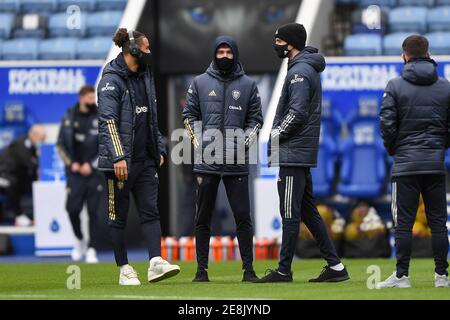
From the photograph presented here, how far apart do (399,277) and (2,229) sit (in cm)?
904

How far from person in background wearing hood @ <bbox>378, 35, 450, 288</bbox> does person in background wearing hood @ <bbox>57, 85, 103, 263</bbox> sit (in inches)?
→ 282

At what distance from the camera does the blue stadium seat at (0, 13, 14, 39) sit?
2067 centimetres

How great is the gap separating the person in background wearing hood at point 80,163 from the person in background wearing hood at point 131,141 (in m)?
5.87

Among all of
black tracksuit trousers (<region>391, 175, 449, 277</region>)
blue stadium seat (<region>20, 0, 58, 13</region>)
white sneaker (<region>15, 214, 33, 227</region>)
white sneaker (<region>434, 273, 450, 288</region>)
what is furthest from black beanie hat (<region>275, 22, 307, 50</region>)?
blue stadium seat (<region>20, 0, 58, 13</region>)

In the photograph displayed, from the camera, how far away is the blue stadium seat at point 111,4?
2053 cm

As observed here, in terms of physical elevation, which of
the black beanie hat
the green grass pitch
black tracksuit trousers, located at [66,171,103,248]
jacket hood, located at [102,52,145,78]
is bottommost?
the green grass pitch

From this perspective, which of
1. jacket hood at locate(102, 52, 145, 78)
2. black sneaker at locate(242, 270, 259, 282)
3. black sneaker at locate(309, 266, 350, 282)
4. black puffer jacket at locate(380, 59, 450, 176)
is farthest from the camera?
black sneaker at locate(242, 270, 259, 282)

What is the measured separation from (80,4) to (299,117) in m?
9.49

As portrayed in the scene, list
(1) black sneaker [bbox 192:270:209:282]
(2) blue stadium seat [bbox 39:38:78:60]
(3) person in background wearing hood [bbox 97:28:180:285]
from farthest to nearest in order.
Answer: (2) blue stadium seat [bbox 39:38:78:60], (1) black sneaker [bbox 192:270:209:282], (3) person in background wearing hood [bbox 97:28:180:285]

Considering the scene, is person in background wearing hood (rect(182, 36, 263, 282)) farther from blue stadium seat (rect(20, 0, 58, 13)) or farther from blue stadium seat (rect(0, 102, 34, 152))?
blue stadium seat (rect(20, 0, 58, 13))

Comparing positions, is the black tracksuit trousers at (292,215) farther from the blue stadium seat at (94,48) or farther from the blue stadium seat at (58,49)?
the blue stadium seat at (58,49)

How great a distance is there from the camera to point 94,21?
2041 centimetres

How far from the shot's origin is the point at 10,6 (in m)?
21.1

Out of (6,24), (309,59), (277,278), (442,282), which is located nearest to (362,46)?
(6,24)
